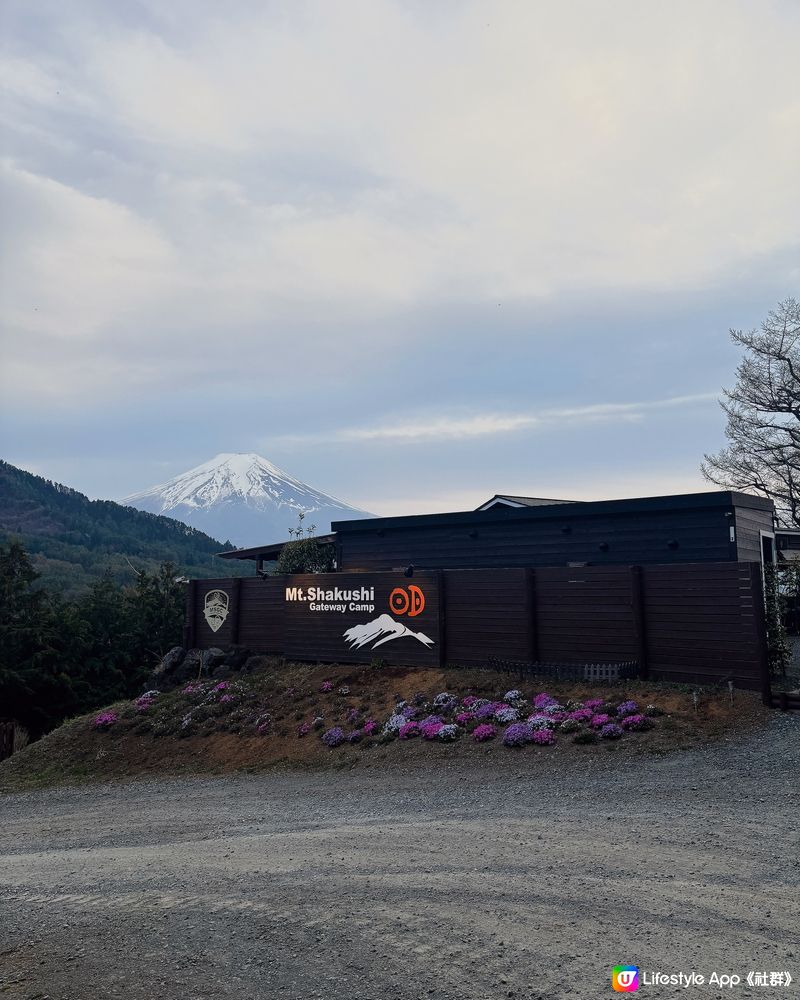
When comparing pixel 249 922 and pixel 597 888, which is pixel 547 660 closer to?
pixel 597 888

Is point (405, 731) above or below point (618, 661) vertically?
below

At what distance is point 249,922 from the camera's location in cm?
763

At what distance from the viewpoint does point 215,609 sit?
27.5 meters

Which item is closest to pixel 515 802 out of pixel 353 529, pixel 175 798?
pixel 175 798

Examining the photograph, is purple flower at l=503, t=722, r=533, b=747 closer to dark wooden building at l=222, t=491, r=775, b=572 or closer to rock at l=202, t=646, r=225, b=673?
dark wooden building at l=222, t=491, r=775, b=572

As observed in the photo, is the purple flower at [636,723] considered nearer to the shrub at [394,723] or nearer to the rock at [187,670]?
the shrub at [394,723]

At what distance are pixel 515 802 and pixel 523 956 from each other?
553 centimetres

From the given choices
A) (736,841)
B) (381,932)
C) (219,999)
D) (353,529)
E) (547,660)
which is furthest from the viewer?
(353,529)

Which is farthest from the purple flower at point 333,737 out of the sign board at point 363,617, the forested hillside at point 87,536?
the forested hillside at point 87,536

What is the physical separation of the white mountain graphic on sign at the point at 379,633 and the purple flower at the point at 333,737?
14.5 feet

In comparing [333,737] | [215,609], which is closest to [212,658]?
[215,609]

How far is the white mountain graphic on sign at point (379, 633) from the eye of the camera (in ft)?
71.5

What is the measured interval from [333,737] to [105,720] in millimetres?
8048

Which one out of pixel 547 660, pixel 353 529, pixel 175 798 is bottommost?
pixel 175 798
